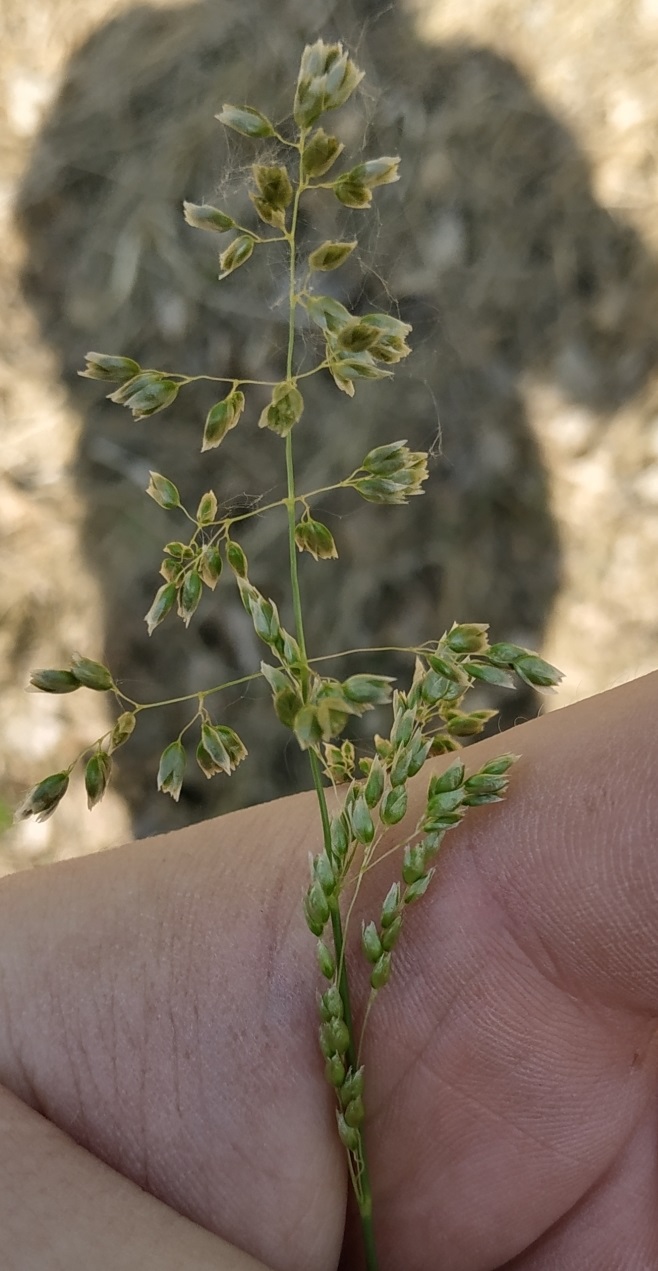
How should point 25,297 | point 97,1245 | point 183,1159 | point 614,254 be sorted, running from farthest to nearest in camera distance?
point 25,297 < point 614,254 < point 183,1159 < point 97,1245

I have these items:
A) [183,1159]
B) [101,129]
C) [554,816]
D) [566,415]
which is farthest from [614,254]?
[183,1159]

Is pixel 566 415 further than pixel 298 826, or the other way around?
pixel 566 415

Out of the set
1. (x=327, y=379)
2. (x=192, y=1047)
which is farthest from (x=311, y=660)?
(x=327, y=379)

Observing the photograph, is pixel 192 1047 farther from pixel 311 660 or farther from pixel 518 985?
pixel 311 660

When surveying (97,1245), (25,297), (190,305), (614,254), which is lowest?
(97,1245)

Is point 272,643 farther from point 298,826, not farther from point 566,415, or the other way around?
point 566,415

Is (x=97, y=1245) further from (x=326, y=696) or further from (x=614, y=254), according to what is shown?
(x=614, y=254)

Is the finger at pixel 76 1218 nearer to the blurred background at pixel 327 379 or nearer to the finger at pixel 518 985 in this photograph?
the finger at pixel 518 985

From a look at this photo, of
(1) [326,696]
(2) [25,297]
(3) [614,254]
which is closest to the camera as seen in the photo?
(1) [326,696]

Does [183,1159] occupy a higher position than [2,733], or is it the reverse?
[2,733]
